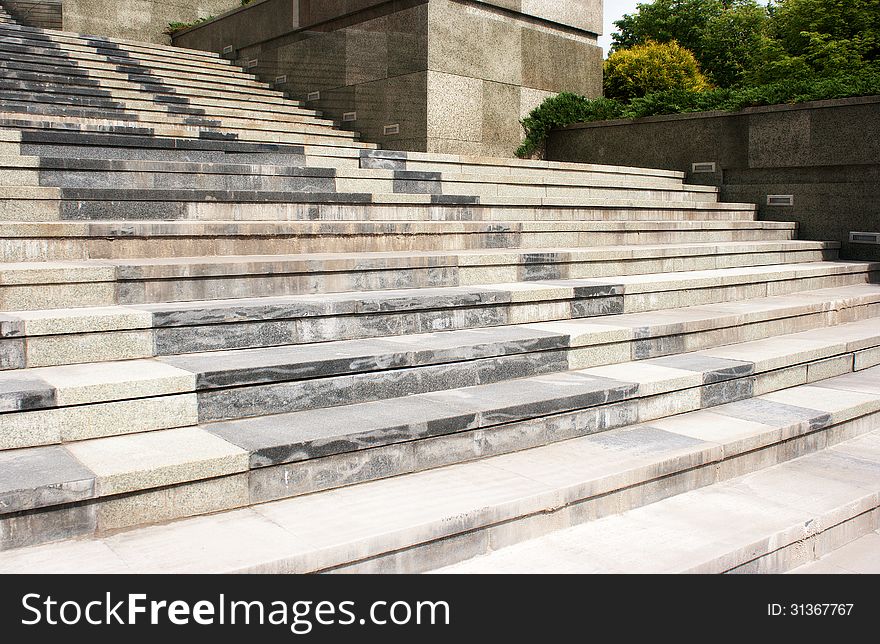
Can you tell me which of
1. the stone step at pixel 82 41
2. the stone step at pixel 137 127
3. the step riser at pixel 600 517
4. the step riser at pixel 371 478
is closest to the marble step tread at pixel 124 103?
the stone step at pixel 137 127

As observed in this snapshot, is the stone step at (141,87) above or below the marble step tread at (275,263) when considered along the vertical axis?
above

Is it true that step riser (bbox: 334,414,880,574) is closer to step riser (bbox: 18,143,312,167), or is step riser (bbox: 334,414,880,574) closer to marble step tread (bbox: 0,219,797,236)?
marble step tread (bbox: 0,219,797,236)

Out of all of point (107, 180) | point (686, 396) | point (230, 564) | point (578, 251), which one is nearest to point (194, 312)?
point (230, 564)

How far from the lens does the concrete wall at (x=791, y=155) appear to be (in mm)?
9539

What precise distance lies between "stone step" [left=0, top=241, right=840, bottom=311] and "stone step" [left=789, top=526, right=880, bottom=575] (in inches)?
121

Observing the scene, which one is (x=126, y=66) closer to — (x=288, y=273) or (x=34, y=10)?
(x=34, y=10)

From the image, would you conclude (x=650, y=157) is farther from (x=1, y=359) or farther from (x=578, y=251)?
(x=1, y=359)

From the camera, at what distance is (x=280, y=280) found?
5207 mm

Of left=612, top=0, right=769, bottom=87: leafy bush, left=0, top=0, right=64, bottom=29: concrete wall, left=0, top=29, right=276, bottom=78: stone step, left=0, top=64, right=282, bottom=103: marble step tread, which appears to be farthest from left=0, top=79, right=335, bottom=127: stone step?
left=612, top=0, right=769, bottom=87: leafy bush

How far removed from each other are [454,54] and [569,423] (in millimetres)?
8727

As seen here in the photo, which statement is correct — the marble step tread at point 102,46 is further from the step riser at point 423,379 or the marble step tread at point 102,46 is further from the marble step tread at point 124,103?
the step riser at point 423,379

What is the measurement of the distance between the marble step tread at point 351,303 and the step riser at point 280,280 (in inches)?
3.8

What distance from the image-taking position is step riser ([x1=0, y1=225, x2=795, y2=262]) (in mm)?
5059

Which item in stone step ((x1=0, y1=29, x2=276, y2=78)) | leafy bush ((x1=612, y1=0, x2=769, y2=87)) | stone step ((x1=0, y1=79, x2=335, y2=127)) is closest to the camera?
stone step ((x1=0, y1=79, x2=335, y2=127))
